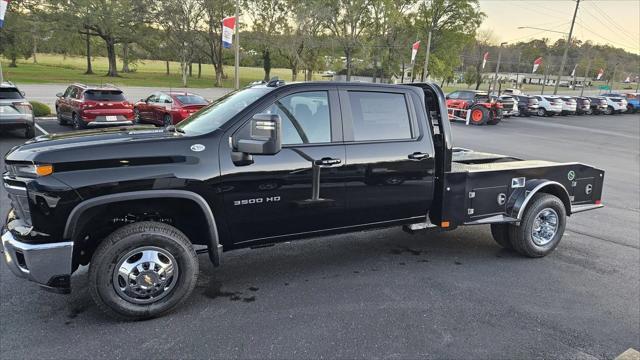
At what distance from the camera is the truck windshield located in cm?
389

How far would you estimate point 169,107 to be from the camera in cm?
1554

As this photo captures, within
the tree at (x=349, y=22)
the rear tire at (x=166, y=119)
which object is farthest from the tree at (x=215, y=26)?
the rear tire at (x=166, y=119)

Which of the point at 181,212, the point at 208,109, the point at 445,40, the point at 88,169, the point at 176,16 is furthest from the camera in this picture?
the point at 445,40

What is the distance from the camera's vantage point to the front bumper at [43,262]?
3188mm

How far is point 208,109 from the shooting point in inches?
176

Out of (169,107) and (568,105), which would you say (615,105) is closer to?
(568,105)

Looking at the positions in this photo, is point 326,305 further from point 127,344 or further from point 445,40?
point 445,40

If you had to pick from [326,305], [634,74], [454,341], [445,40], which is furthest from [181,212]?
[634,74]

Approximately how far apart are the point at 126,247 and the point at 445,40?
64.4 meters

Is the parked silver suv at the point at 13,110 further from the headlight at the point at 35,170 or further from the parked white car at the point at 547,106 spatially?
the parked white car at the point at 547,106

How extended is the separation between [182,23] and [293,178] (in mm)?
52245

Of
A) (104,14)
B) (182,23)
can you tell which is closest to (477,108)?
(182,23)

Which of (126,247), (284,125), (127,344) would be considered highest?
(284,125)

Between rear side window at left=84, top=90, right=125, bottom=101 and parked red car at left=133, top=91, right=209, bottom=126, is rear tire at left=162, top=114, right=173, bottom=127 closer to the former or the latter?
parked red car at left=133, top=91, right=209, bottom=126
